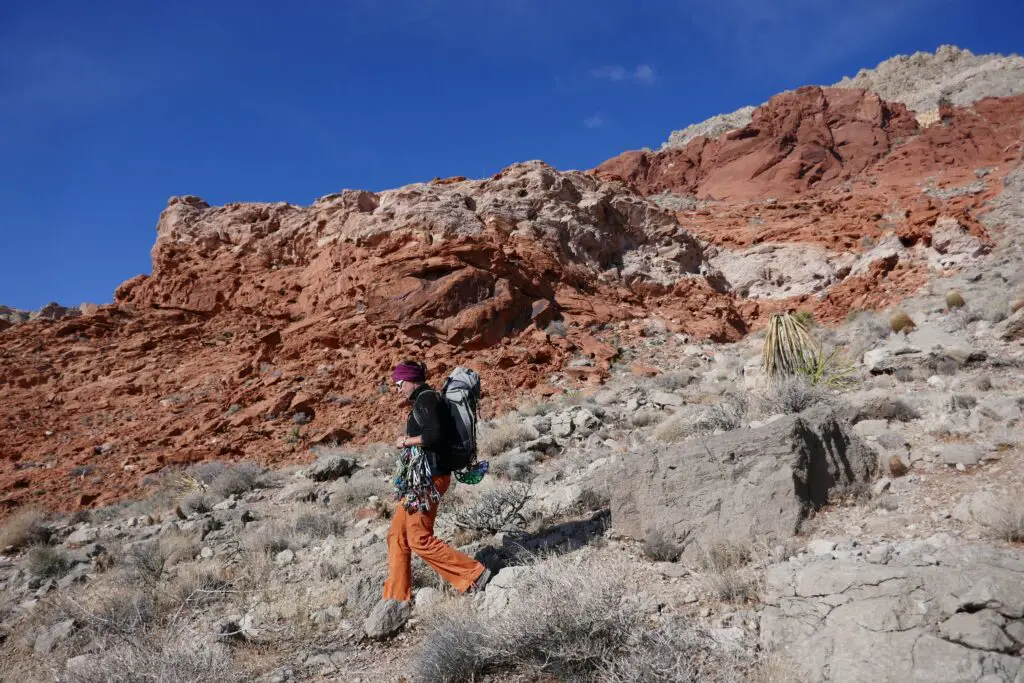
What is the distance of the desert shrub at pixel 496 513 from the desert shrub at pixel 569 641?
1.89 m

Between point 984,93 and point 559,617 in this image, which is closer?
point 559,617

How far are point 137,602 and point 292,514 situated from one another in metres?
2.70

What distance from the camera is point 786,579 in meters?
3.04

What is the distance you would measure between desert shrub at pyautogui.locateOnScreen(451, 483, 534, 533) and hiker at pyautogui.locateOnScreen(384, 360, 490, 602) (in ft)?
3.85

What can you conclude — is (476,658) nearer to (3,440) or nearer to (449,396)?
(449,396)

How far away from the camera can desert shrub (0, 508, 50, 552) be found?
796 cm

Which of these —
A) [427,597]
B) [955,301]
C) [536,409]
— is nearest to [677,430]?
[427,597]

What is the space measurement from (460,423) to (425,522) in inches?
29.6

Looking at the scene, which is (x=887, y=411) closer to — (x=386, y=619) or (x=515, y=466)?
(x=515, y=466)

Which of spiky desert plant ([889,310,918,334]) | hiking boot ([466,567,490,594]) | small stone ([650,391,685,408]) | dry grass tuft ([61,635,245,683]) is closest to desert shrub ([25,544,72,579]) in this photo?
dry grass tuft ([61,635,245,683])

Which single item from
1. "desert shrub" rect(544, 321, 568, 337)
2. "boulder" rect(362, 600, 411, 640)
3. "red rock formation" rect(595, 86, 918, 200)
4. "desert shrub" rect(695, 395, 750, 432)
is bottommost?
"boulder" rect(362, 600, 411, 640)

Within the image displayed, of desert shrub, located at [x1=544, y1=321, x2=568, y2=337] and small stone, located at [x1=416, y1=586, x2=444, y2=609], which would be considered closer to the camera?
small stone, located at [x1=416, y1=586, x2=444, y2=609]

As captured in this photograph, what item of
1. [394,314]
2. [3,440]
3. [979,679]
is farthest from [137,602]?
[3,440]

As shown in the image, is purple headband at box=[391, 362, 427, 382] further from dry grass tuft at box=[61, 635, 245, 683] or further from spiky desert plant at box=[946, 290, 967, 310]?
spiky desert plant at box=[946, 290, 967, 310]
